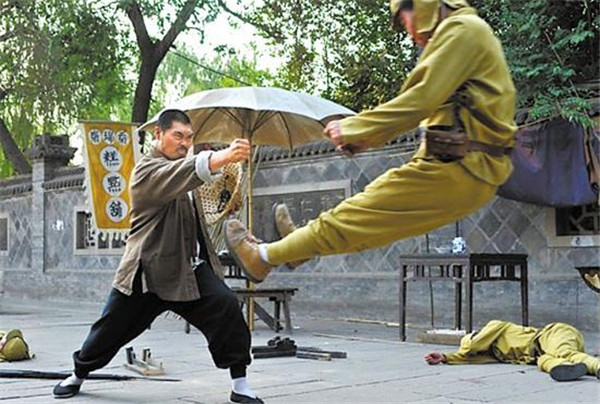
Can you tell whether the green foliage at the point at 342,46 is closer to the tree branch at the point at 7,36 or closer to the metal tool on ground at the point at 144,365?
the tree branch at the point at 7,36

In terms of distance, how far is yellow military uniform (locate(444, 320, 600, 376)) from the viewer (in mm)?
6350

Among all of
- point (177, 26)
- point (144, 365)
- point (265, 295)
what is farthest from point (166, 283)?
point (177, 26)

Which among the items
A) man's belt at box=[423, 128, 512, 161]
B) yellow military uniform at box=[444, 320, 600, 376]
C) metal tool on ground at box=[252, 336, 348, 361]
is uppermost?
man's belt at box=[423, 128, 512, 161]

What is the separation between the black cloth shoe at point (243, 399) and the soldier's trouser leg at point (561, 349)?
7.04 ft

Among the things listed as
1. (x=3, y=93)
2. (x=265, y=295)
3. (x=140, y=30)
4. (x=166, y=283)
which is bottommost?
(x=265, y=295)

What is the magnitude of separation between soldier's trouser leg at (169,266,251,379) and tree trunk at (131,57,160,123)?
37.0 feet

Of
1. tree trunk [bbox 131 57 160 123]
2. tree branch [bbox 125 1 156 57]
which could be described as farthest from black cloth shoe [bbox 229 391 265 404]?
tree trunk [bbox 131 57 160 123]

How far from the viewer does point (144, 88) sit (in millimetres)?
16172

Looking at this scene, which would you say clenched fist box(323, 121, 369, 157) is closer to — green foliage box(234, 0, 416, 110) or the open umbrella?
the open umbrella

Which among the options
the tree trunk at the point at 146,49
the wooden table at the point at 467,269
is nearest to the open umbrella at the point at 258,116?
the wooden table at the point at 467,269

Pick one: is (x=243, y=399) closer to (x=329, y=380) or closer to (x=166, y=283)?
(x=166, y=283)

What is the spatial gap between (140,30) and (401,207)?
1252cm

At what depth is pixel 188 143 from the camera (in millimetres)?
5363

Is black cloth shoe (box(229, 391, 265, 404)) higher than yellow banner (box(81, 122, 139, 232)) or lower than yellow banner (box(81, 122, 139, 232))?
lower
